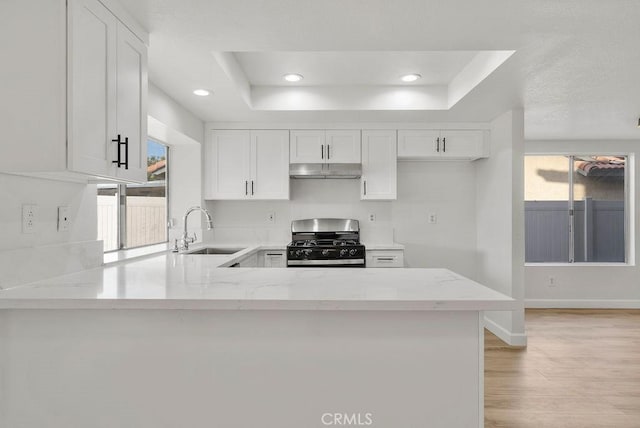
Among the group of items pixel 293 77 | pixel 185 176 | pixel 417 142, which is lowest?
pixel 185 176

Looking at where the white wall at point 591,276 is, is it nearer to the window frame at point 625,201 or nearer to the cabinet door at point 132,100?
the window frame at point 625,201

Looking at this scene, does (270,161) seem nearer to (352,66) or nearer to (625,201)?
(352,66)

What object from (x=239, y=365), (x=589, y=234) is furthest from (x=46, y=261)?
(x=589, y=234)

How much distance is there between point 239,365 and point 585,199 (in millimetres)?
5658

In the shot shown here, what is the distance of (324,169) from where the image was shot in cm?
407

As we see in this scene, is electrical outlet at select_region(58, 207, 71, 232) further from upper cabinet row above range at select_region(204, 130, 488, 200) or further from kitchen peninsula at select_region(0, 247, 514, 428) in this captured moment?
upper cabinet row above range at select_region(204, 130, 488, 200)

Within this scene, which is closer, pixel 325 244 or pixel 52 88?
pixel 52 88

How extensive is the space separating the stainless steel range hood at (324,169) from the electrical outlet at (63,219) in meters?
2.37

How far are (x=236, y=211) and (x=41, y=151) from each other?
303 cm

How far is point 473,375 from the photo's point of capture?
1.49m

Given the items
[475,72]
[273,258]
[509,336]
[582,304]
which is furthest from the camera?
[582,304]

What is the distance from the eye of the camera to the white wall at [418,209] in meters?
4.52

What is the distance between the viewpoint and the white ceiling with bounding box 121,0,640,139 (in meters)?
1.87

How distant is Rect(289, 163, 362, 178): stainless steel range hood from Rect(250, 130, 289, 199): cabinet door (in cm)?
11
